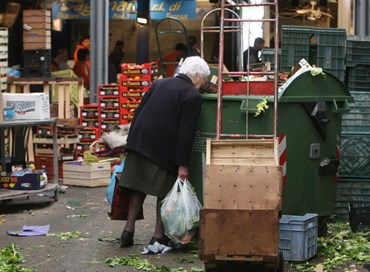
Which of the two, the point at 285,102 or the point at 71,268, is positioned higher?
the point at 285,102

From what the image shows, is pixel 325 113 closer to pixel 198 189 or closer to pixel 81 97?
pixel 198 189

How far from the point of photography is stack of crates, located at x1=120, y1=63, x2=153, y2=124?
17906 millimetres

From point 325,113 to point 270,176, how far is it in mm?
1909

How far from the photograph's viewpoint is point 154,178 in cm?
977

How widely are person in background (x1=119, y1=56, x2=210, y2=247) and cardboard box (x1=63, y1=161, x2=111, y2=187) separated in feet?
15.8

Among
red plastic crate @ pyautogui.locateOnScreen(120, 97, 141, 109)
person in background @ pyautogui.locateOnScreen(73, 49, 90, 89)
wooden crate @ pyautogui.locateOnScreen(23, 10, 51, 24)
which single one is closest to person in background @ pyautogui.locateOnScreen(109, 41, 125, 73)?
person in background @ pyautogui.locateOnScreen(73, 49, 90, 89)

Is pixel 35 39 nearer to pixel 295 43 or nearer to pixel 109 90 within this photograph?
pixel 109 90

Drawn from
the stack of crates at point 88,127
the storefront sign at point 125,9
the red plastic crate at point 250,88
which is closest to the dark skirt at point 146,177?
the red plastic crate at point 250,88

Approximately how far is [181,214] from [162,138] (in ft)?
2.52

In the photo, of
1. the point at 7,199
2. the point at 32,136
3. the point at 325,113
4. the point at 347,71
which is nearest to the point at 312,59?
the point at 347,71

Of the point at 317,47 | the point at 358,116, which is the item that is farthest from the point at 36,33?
the point at 358,116

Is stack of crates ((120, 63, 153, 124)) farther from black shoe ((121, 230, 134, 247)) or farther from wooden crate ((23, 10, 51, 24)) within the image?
black shoe ((121, 230, 134, 247))

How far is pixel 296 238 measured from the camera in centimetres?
919

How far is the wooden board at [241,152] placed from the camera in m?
8.95
